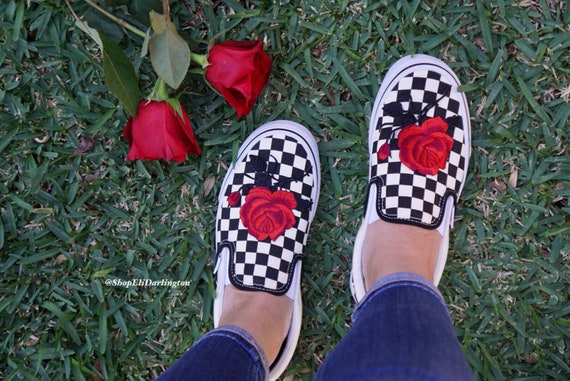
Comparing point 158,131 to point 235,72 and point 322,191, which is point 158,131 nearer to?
point 235,72

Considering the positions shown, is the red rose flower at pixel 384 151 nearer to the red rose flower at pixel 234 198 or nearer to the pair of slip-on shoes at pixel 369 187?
the pair of slip-on shoes at pixel 369 187

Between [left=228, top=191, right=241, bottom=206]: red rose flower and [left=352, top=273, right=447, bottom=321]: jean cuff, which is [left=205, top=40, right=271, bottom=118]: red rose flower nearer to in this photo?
[left=228, top=191, right=241, bottom=206]: red rose flower

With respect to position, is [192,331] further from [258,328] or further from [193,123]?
[193,123]

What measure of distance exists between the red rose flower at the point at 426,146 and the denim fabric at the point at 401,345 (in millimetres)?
399

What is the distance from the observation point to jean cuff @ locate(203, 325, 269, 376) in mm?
1240

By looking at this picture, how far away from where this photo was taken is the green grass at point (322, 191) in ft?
4.66

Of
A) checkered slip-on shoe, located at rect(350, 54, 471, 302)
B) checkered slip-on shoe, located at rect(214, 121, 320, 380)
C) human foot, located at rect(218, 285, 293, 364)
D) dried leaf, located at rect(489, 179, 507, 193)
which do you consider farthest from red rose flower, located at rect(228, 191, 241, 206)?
dried leaf, located at rect(489, 179, 507, 193)

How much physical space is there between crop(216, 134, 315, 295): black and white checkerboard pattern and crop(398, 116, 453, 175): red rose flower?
0.84 ft

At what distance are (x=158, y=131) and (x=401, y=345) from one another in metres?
0.68

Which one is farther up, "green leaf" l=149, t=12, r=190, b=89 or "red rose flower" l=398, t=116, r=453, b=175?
"green leaf" l=149, t=12, r=190, b=89

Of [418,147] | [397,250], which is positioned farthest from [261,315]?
[418,147]

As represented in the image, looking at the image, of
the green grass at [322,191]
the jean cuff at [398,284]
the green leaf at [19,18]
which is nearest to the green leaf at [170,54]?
the green grass at [322,191]

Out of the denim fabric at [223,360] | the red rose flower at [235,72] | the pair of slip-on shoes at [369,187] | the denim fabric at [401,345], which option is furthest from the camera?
the pair of slip-on shoes at [369,187]

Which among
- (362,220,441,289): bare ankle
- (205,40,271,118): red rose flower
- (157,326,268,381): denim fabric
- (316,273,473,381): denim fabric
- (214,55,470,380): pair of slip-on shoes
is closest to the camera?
(316,273,473,381): denim fabric
